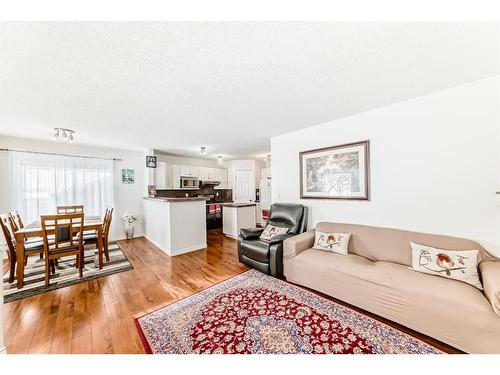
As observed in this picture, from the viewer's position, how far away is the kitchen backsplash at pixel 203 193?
5.90 meters

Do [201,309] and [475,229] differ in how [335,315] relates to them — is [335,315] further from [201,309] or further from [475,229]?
[475,229]

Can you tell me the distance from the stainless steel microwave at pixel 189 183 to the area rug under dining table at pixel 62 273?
8.38ft

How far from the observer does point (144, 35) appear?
1.22 meters

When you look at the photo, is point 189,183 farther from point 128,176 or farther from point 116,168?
point 116,168

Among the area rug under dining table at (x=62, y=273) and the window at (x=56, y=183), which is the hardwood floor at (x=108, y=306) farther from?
the window at (x=56, y=183)

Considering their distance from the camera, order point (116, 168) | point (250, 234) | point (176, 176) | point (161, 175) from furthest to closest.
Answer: point (176, 176)
point (161, 175)
point (116, 168)
point (250, 234)

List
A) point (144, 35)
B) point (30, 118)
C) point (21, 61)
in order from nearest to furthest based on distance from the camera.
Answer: point (144, 35)
point (21, 61)
point (30, 118)

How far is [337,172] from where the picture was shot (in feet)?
9.64

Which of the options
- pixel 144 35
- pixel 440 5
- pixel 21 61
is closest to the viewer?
pixel 440 5

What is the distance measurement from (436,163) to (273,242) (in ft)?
6.98

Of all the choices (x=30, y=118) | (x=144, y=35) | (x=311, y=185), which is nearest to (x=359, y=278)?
(x=311, y=185)

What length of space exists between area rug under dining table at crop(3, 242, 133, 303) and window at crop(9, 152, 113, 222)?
1113 mm

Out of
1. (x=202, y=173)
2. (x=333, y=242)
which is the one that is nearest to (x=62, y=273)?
(x=333, y=242)

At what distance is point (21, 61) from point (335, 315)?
344cm
